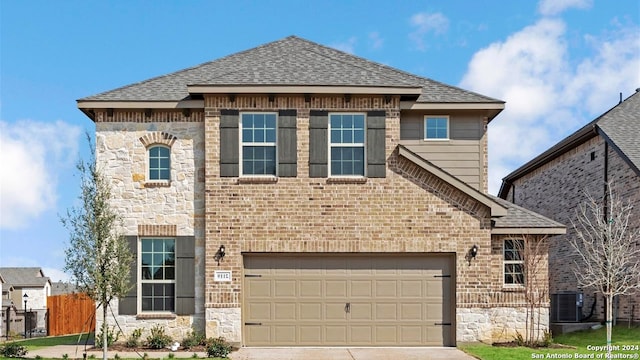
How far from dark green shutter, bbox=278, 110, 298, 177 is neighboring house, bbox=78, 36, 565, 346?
0.02 meters

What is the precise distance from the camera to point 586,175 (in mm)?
25688

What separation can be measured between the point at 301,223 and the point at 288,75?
375 centimetres

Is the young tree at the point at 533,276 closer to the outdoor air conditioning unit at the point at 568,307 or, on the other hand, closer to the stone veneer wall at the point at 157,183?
the outdoor air conditioning unit at the point at 568,307

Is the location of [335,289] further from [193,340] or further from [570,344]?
[570,344]

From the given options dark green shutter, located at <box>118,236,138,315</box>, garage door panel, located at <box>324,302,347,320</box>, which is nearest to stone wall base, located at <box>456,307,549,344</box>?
garage door panel, located at <box>324,302,347,320</box>

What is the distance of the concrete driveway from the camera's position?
16281 millimetres

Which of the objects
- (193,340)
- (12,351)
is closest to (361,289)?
(193,340)

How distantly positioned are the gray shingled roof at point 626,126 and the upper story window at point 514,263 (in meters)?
4.86

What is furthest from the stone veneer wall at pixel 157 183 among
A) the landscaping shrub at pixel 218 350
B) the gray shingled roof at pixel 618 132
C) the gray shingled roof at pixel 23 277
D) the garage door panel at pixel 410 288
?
the gray shingled roof at pixel 23 277

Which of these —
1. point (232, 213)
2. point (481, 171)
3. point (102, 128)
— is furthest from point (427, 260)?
point (102, 128)

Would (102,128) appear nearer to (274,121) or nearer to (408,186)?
(274,121)

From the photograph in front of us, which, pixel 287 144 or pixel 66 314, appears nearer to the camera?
pixel 287 144

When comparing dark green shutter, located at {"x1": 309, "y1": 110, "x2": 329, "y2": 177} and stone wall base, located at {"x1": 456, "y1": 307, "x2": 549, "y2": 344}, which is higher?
dark green shutter, located at {"x1": 309, "y1": 110, "x2": 329, "y2": 177}

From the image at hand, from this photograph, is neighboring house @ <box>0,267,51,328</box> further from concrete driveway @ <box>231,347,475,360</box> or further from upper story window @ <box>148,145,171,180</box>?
concrete driveway @ <box>231,347,475,360</box>
